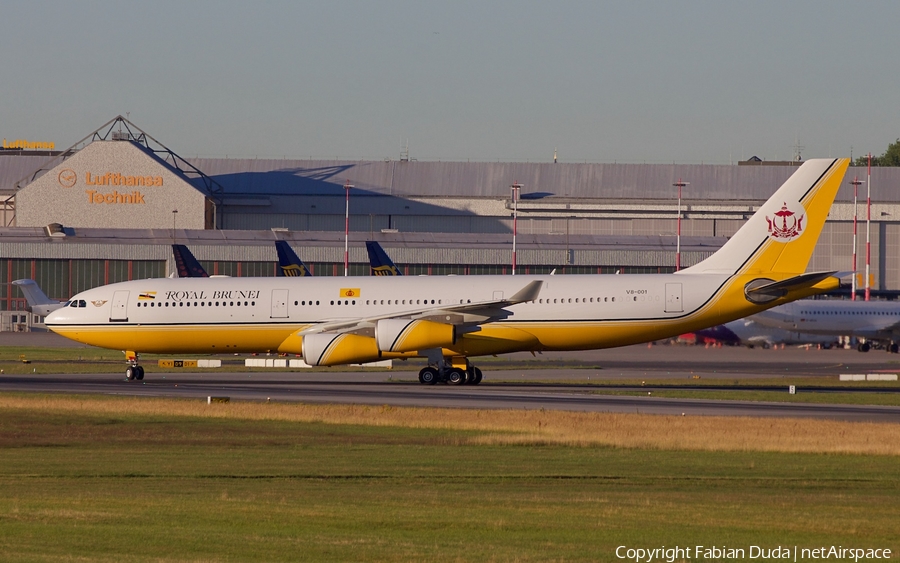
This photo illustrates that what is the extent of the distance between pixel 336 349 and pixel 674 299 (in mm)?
12483

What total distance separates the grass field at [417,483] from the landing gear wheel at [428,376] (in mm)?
10783

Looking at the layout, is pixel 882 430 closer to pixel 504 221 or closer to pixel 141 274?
pixel 141 274

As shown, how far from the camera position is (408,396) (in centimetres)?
3769

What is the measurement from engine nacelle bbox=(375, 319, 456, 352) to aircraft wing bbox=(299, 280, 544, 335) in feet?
1.50

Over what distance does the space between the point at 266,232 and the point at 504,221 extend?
87.4ft

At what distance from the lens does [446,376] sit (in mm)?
43844

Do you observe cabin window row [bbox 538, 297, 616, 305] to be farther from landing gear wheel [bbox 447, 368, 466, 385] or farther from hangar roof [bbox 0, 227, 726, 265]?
hangar roof [bbox 0, 227, 726, 265]

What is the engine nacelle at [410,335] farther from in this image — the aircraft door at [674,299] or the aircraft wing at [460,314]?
the aircraft door at [674,299]

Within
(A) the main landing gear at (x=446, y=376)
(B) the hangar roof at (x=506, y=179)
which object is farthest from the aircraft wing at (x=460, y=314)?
(B) the hangar roof at (x=506, y=179)

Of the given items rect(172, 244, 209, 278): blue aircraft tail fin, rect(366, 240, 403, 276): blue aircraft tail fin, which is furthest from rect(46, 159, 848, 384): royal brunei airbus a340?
rect(172, 244, 209, 278): blue aircraft tail fin

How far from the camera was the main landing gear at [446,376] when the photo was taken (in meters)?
43.8

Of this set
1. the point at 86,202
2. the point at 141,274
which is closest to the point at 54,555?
the point at 141,274

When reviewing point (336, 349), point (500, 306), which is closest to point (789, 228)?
point (500, 306)

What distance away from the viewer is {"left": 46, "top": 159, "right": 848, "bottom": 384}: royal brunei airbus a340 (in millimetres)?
42344
